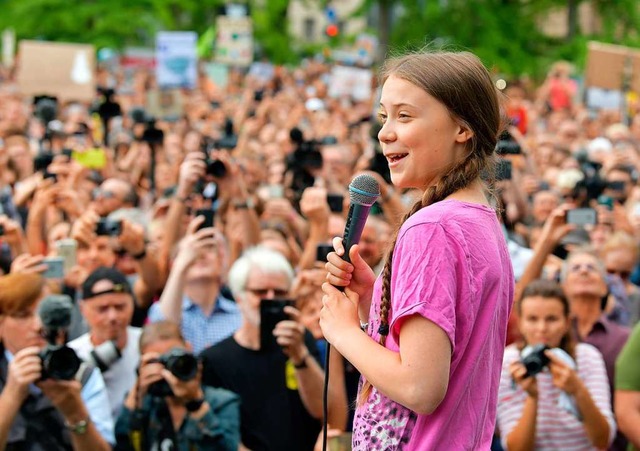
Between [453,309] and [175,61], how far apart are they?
543 inches

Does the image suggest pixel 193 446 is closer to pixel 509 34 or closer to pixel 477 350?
pixel 477 350

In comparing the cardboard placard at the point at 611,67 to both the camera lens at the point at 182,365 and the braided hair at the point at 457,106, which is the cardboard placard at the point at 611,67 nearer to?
the camera lens at the point at 182,365

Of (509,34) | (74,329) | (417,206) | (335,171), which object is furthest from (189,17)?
(417,206)

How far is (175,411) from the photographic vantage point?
14.8ft

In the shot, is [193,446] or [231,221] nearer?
[193,446]

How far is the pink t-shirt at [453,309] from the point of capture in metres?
2.26

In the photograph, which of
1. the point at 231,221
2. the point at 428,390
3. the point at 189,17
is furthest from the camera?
the point at 189,17

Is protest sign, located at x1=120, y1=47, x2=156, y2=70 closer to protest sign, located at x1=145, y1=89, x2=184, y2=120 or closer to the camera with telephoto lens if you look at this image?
protest sign, located at x1=145, y1=89, x2=184, y2=120

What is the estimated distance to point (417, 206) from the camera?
246cm

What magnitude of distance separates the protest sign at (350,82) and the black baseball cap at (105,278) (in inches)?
433

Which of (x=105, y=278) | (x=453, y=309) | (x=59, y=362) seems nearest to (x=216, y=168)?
(x=105, y=278)

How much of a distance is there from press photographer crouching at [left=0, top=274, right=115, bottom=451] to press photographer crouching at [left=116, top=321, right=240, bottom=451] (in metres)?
0.15

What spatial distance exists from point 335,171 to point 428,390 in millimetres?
7425

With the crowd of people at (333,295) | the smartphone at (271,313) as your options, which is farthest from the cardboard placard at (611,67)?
the smartphone at (271,313)
